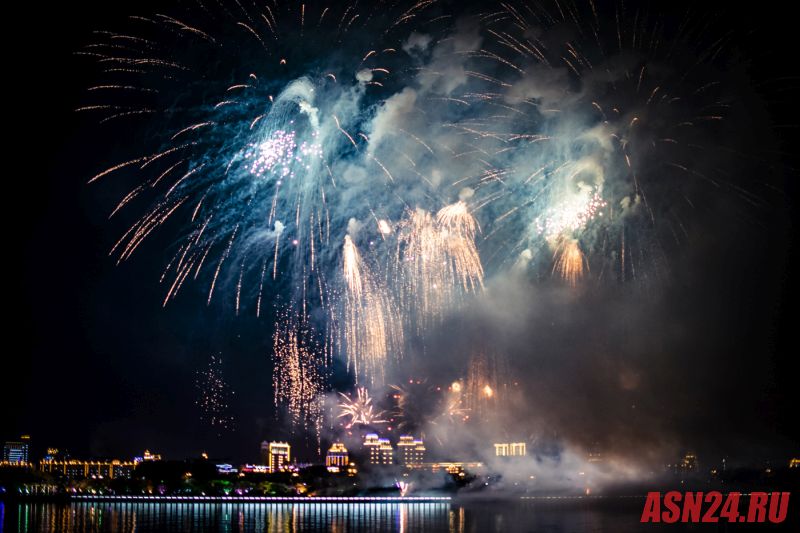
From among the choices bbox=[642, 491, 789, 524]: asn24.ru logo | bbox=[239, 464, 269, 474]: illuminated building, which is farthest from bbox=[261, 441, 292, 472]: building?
bbox=[642, 491, 789, 524]: asn24.ru logo

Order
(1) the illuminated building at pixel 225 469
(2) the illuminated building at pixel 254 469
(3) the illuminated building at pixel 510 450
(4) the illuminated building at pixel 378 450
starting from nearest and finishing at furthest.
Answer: (3) the illuminated building at pixel 510 450 < (4) the illuminated building at pixel 378 450 < (1) the illuminated building at pixel 225 469 < (2) the illuminated building at pixel 254 469

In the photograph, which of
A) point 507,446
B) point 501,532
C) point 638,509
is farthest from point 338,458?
point 501,532

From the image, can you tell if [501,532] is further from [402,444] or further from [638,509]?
[402,444]

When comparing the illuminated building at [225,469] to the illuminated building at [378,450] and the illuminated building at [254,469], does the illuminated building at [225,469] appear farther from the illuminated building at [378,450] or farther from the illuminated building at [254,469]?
the illuminated building at [378,450]

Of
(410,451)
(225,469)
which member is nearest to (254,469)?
(225,469)

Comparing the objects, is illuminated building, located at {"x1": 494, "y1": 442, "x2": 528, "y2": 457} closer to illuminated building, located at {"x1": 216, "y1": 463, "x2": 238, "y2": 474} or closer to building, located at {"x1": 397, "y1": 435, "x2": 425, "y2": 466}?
building, located at {"x1": 397, "y1": 435, "x2": 425, "y2": 466}

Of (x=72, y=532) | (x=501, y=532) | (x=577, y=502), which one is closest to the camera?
(x=72, y=532)

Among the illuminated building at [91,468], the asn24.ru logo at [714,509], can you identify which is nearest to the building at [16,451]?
the illuminated building at [91,468]
